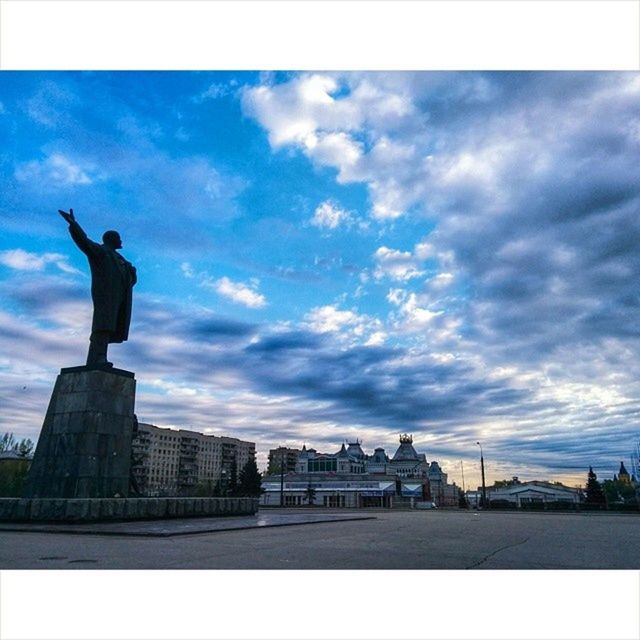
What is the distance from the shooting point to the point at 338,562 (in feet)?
22.8

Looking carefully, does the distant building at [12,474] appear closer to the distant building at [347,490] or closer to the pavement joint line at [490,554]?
the distant building at [347,490]

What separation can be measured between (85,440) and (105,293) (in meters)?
4.30

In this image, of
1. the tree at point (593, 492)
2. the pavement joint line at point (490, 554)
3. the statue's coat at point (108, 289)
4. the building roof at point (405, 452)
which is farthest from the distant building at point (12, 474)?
the building roof at point (405, 452)

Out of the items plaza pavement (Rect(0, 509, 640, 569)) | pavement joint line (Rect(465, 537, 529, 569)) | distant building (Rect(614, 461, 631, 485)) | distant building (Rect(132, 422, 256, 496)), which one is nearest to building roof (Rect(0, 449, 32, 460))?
distant building (Rect(132, 422, 256, 496))

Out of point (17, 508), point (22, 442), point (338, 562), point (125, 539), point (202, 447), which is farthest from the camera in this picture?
point (202, 447)

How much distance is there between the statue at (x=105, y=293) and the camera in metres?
16.0

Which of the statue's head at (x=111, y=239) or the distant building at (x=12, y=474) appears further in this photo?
the distant building at (x=12, y=474)

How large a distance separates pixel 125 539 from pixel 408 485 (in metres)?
87.1

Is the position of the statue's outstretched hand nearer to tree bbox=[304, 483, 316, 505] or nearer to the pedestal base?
the pedestal base

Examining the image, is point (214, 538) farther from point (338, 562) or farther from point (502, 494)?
point (502, 494)

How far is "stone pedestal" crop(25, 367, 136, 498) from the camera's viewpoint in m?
14.3

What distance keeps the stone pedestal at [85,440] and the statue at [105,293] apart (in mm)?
729

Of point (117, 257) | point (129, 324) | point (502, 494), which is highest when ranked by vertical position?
point (117, 257)

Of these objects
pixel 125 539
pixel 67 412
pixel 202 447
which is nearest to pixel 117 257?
pixel 67 412
